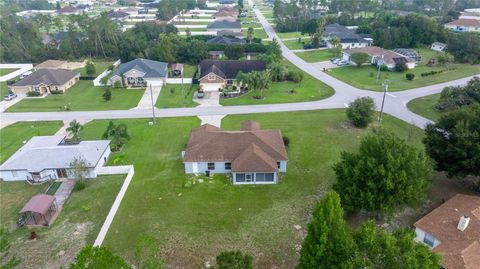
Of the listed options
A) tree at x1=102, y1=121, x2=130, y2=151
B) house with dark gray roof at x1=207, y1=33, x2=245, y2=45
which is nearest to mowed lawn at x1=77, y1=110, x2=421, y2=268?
tree at x1=102, y1=121, x2=130, y2=151

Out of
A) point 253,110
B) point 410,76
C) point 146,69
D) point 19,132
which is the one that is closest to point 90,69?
point 146,69

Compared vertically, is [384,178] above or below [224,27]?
below

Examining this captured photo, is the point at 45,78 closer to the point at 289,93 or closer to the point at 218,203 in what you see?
the point at 289,93

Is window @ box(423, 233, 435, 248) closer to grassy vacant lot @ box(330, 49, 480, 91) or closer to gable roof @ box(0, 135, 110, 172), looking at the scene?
gable roof @ box(0, 135, 110, 172)

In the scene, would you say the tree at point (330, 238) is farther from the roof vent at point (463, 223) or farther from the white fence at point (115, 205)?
the white fence at point (115, 205)

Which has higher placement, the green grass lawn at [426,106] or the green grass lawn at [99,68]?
the green grass lawn at [426,106]

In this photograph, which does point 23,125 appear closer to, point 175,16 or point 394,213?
point 394,213

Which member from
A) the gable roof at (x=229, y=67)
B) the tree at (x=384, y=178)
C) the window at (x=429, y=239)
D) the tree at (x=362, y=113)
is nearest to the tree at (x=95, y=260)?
the tree at (x=384, y=178)
